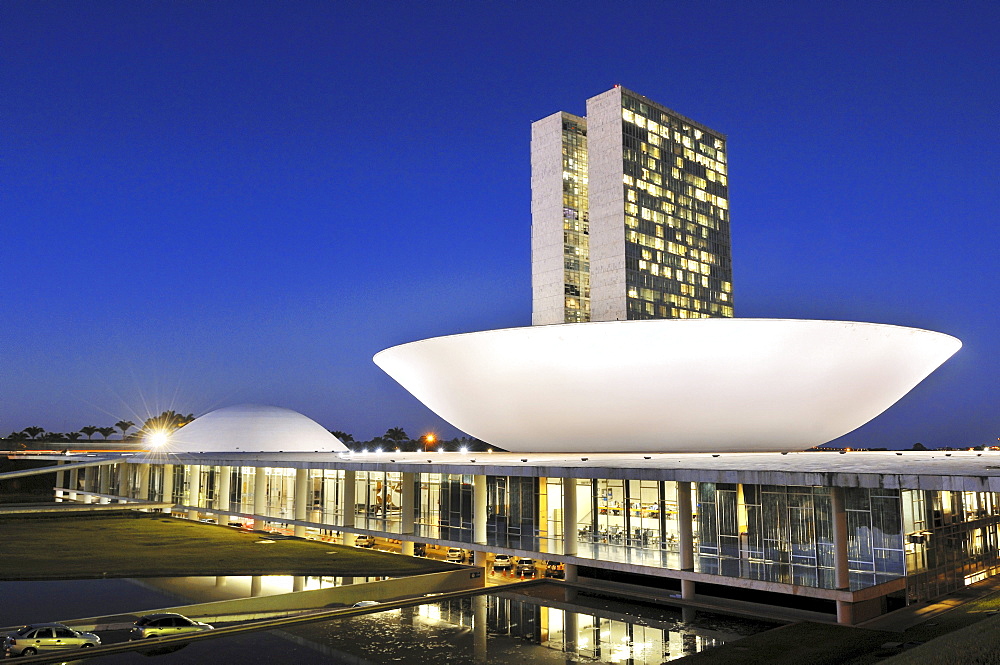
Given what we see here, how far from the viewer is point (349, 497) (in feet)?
95.2

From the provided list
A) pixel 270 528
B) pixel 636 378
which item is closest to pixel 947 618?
pixel 636 378

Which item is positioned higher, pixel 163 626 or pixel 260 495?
pixel 260 495

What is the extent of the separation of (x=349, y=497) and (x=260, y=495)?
821cm

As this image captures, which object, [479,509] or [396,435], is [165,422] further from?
[479,509]

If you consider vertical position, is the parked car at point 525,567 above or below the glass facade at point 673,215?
below

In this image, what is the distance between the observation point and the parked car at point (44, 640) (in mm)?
14391

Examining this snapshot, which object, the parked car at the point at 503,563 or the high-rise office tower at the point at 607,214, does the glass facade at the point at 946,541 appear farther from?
the high-rise office tower at the point at 607,214

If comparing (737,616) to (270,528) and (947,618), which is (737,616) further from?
(270,528)

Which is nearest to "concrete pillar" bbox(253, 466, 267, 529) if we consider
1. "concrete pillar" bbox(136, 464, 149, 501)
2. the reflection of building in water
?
the reflection of building in water

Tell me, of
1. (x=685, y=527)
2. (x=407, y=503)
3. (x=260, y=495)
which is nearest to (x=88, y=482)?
(x=260, y=495)

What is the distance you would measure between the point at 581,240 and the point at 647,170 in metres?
9.13

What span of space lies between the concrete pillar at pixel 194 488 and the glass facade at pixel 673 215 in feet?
141

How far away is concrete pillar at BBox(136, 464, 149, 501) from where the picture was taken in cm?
4603

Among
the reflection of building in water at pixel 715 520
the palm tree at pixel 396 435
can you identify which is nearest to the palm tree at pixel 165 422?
the palm tree at pixel 396 435
